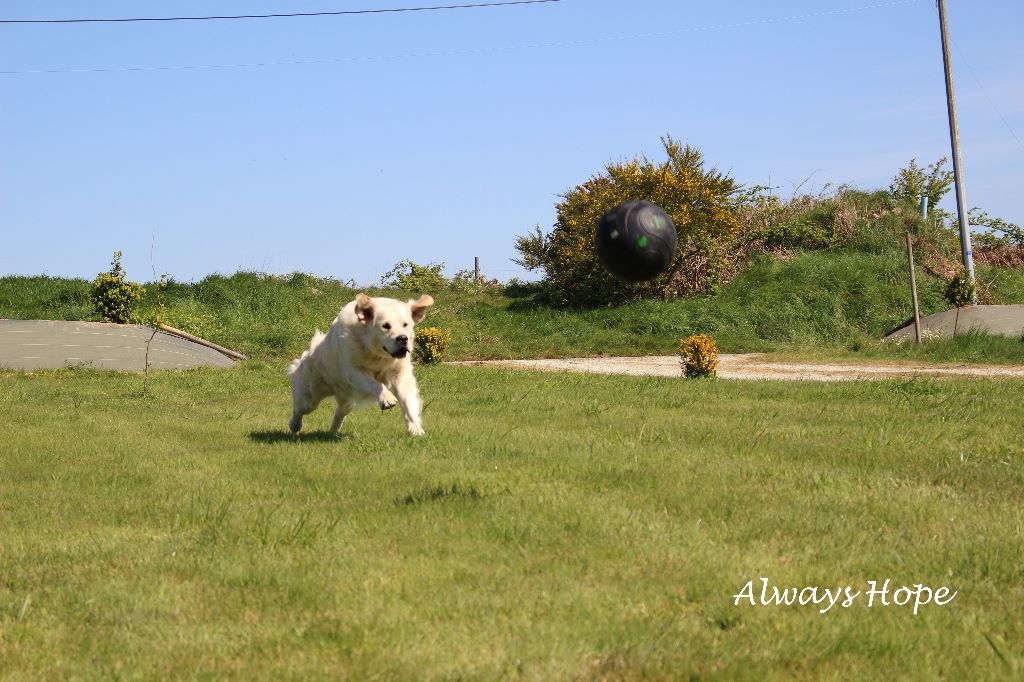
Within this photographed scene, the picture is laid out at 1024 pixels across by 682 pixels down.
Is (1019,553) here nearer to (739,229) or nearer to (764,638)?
(764,638)

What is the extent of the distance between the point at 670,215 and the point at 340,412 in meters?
20.8

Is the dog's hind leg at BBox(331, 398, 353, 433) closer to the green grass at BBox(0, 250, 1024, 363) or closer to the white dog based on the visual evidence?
the white dog

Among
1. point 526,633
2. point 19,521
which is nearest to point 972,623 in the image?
point 526,633

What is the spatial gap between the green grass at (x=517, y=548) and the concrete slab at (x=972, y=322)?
14.4 meters

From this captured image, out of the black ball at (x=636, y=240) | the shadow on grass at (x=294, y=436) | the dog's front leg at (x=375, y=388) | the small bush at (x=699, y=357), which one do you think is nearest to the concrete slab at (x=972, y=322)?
the small bush at (x=699, y=357)

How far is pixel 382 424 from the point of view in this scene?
36.9 feet

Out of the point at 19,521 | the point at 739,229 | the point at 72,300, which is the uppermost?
the point at 739,229

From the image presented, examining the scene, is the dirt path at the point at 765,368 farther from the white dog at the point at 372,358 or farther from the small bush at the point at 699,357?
the white dog at the point at 372,358

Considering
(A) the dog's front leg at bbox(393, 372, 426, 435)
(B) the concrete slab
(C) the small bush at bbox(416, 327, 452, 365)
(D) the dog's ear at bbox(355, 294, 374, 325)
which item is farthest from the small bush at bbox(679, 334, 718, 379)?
(B) the concrete slab

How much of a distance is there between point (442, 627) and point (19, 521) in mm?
3794

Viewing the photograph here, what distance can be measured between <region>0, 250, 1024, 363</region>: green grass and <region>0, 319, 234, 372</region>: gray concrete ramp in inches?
111

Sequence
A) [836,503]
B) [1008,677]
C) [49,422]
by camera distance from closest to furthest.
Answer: [1008,677] < [836,503] < [49,422]

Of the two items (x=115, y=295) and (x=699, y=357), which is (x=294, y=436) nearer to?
(x=699, y=357)

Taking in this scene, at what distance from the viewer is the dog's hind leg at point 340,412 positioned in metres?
10.7
